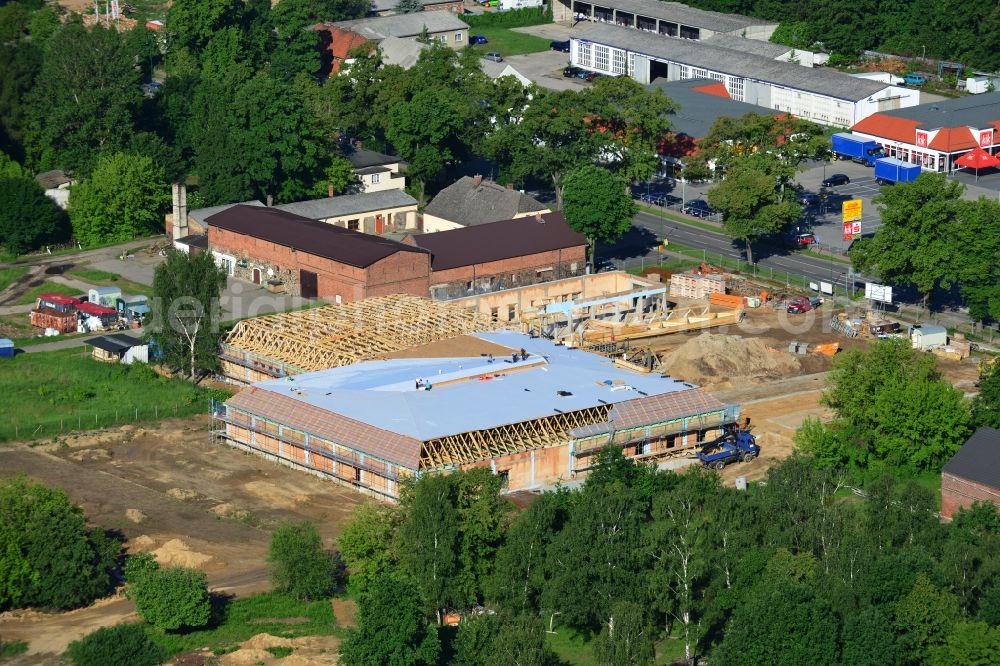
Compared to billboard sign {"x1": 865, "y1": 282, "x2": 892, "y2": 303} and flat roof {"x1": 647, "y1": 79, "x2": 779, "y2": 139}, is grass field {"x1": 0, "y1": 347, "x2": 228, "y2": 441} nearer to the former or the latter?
billboard sign {"x1": 865, "y1": 282, "x2": 892, "y2": 303}

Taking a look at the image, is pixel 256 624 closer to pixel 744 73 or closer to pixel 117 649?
pixel 117 649

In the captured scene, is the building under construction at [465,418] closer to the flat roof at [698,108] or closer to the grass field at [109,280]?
the grass field at [109,280]

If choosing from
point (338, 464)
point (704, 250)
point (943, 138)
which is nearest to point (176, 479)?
point (338, 464)

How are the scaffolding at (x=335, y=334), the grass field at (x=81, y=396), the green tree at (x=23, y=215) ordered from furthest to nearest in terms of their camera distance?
the green tree at (x=23, y=215)
the scaffolding at (x=335, y=334)
the grass field at (x=81, y=396)

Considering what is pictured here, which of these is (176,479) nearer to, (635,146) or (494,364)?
(494,364)

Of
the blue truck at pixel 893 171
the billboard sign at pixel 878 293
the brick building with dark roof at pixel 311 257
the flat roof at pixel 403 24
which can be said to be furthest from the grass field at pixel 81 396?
the flat roof at pixel 403 24

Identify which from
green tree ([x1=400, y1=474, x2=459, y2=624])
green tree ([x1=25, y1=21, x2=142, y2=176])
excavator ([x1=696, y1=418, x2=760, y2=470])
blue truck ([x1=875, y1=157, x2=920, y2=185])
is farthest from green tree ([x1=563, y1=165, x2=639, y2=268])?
green tree ([x1=400, y1=474, x2=459, y2=624])

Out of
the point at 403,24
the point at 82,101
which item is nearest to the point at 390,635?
the point at 82,101
